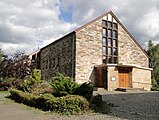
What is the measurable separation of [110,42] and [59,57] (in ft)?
23.6

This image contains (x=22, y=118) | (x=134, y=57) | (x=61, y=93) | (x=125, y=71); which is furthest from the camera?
(x=134, y=57)

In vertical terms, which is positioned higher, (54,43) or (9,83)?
(54,43)

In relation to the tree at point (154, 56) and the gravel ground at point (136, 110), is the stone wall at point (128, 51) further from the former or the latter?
the gravel ground at point (136, 110)

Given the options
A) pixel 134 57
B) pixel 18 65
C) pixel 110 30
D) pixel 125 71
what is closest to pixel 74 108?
pixel 18 65

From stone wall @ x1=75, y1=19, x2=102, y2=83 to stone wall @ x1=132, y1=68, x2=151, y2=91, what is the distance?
4649 millimetres

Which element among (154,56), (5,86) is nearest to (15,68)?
(5,86)

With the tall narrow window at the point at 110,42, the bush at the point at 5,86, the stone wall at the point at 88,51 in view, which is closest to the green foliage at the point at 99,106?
the stone wall at the point at 88,51

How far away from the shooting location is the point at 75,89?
1270 cm

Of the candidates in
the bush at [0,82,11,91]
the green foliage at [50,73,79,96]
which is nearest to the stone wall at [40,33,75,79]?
the bush at [0,82,11,91]

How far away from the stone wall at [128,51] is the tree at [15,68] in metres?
12.7

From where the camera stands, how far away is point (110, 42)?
32219 millimetres

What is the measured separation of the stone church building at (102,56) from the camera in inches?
1135

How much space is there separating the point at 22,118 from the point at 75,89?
3786 millimetres

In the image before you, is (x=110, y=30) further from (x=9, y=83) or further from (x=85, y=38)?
(x=9, y=83)
